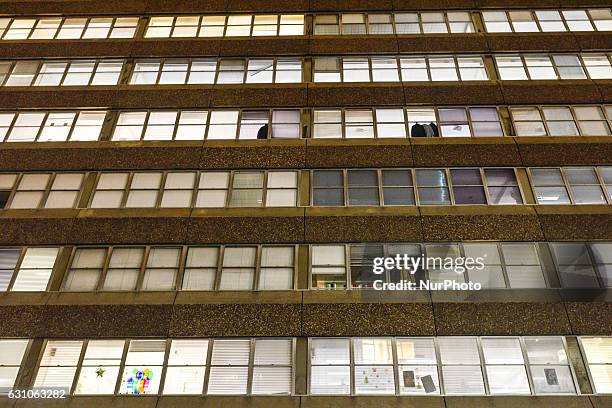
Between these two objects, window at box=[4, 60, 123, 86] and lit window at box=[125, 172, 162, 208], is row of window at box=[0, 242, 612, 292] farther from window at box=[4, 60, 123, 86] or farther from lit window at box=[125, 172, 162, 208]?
window at box=[4, 60, 123, 86]

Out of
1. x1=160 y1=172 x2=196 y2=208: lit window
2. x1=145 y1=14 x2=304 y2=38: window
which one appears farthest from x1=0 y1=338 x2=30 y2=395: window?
x1=145 y1=14 x2=304 y2=38: window

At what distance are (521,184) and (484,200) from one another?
1.43 meters

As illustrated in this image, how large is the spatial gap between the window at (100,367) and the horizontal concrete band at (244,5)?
14.0 meters

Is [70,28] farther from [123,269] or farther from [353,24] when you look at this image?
[353,24]

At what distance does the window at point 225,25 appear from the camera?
18.0m

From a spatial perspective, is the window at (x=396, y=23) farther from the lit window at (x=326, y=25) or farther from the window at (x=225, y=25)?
the window at (x=225, y=25)

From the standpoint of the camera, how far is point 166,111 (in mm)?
15977

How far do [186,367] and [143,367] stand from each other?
3.81 feet

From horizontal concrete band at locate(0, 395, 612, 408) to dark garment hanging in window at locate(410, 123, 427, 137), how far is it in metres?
8.53

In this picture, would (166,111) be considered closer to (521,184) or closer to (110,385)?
(110,385)

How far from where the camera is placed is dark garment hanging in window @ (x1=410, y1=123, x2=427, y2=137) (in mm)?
15115

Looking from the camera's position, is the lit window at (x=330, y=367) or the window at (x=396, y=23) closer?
the lit window at (x=330, y=367)

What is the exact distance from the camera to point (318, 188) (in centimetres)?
1409

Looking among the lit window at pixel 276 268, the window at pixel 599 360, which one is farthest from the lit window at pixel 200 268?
the window at pixel 599 360
